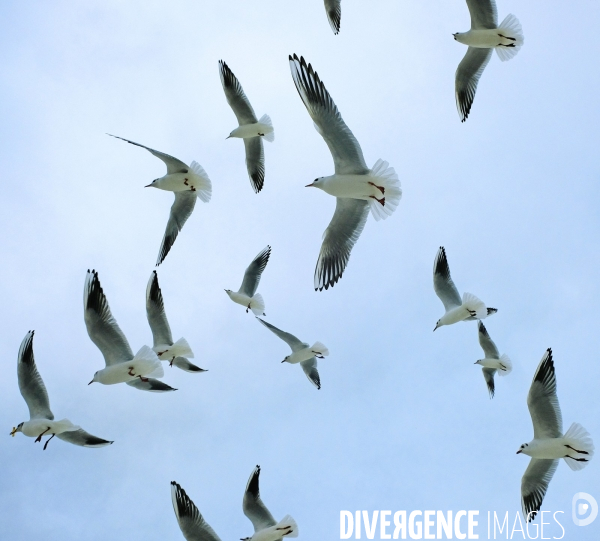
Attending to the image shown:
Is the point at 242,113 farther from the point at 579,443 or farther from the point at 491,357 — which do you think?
the point at 579,443

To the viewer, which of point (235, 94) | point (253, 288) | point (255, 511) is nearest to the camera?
point (255, 511)

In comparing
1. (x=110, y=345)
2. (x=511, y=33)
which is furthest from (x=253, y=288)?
(x=511, y=33)

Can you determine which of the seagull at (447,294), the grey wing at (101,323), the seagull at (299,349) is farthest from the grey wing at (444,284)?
the grey wing at (101,323)

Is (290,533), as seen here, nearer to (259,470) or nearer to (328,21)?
(259,470)

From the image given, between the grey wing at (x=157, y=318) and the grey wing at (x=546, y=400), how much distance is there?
5406 millimetres

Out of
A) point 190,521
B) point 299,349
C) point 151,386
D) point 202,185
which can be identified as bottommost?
point 190,521

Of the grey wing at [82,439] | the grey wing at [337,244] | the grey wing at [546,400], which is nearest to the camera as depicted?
the grey wing at [337,244]

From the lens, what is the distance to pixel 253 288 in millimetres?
13773

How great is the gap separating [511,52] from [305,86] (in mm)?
4786

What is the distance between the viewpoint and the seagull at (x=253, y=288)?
44.5ft

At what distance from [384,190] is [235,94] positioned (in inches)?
199

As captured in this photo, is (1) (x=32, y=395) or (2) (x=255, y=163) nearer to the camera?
(1) (x=32, y=395)

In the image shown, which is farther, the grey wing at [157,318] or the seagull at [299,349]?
the seagull at [299,349]

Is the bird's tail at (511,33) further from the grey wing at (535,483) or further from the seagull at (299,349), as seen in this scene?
the grey wing at (535,483)
